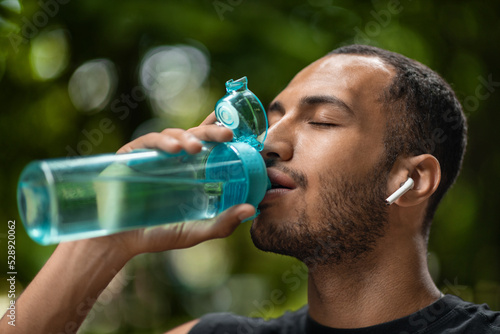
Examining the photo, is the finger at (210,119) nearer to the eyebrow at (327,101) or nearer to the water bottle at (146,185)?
the water bottle at (146,185)

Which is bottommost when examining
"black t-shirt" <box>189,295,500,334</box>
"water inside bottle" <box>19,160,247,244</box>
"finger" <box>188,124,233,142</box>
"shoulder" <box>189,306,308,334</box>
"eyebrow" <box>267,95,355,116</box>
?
"shoulder" <box>189,306,308,334</box>

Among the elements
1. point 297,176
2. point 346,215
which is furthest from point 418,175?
point 297,176

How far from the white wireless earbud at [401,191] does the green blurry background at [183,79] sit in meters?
0.98

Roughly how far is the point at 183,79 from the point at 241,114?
1249 millimetres

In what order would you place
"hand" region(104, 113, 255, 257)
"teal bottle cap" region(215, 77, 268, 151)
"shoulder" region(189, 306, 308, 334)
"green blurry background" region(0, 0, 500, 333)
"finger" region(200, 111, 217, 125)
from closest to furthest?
"hand" region(104, 113, 255, 257)
"teal bottle cap" region(215, 77, 268, 151)
"finger" region(200, 111, 217, 125)
"shoulder" region(189, 306, 308, 334)
"green blurry background" region(0, 0, 500, 333)

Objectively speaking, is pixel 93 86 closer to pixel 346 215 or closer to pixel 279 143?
pixel 279 143

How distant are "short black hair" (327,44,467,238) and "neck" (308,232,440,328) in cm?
16

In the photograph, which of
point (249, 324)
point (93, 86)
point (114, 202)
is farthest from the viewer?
point (93, 86)

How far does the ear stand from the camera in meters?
1.22

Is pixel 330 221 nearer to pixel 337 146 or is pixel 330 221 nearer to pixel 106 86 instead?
pixel 337 146

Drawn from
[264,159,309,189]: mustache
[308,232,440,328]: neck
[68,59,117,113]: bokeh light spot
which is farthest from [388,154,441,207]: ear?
[68,59,117,113]: bokeh light spot

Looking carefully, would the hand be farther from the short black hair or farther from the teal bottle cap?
the short black hair

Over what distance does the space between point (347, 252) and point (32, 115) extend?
142 centimetres

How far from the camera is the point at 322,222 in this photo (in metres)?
1.12
